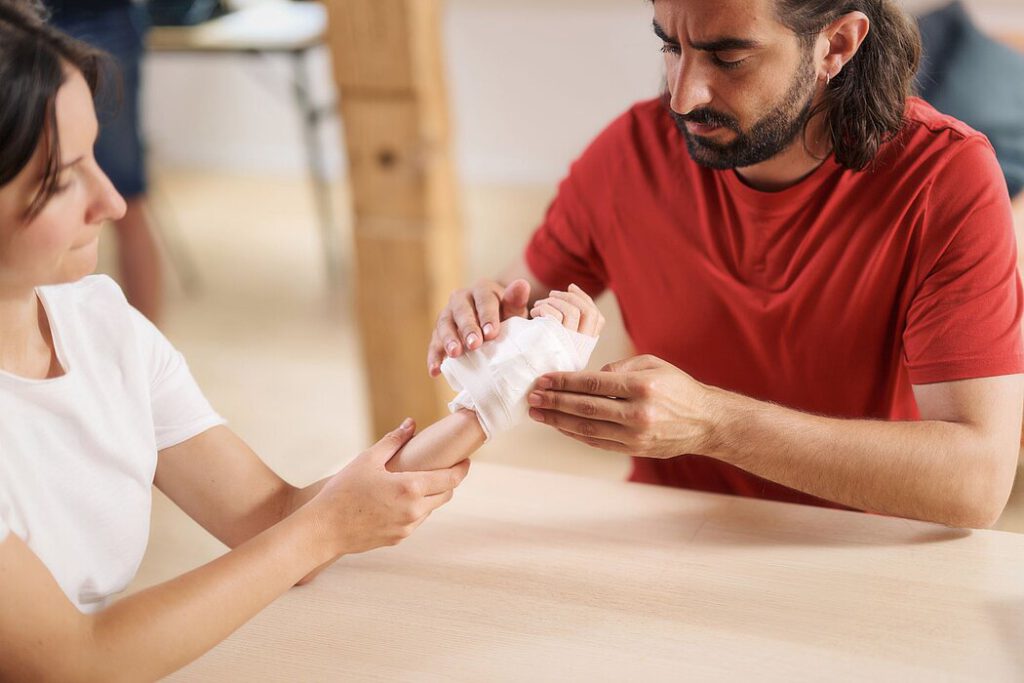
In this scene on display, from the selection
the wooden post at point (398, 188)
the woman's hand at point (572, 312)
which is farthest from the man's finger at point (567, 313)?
the wooden post at point (398, 188)

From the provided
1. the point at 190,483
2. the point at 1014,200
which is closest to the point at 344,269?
the point at 1014,200

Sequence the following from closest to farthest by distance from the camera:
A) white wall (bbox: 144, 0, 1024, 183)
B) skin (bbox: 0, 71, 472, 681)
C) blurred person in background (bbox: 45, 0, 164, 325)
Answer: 1. skin (bbox: 0, 71, 472, 681)
2. blurred person in background (bbox: 45, 0, 164, 325)
3. white wall (bbox: 144, 0, 1024, 183)

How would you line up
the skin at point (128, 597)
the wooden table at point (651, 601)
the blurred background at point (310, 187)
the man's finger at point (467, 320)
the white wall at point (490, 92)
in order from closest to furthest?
the skin at point (128, 597)
the wooden table at point (651, 601)
the man's finger at point (467, 320)
the blurred background at point (310, 187)
the white wall at point (490, 92)

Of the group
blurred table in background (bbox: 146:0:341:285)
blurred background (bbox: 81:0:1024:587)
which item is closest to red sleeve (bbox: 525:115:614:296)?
blurred background (bbox: 81:0:1024:587)

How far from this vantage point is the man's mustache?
133 cm

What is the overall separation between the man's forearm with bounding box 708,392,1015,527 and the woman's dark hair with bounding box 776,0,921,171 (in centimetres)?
35

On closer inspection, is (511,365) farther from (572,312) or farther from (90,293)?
(90,293)

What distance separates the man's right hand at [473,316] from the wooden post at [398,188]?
34.8 inches

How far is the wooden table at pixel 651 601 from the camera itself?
990 millimetres

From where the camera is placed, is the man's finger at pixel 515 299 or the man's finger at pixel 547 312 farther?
the man's finger at pixel 515 299

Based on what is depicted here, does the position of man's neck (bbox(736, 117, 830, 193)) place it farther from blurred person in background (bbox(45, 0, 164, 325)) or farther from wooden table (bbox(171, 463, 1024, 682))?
blurred person in background (bbox(45, 0, 164, 325))

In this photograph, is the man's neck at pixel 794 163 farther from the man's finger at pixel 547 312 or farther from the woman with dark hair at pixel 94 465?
the woman with dark hair at pixel 94 465

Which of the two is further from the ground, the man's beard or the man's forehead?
the man's forehead

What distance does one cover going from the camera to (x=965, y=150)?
4.25 ft
